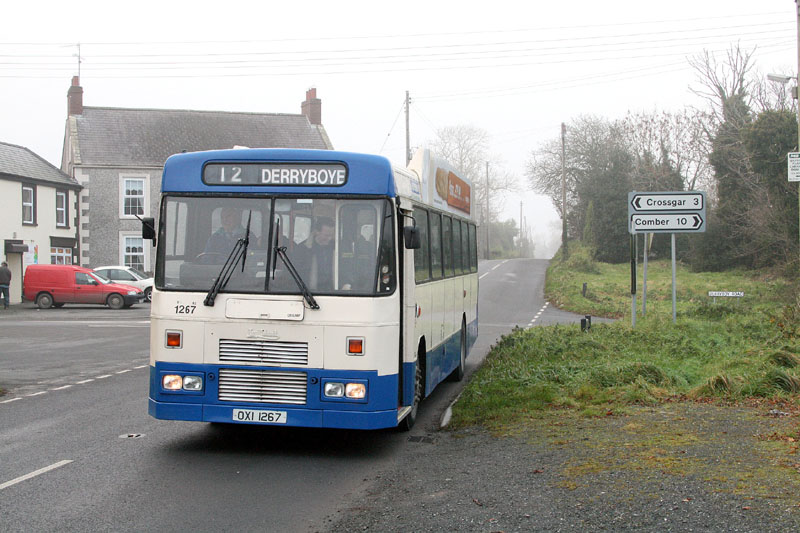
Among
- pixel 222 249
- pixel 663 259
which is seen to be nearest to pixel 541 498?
pixel 222 249

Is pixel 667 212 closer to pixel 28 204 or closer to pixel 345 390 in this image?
pixel 345 390

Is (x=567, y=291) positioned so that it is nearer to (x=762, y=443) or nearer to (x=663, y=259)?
(x=663, y=259)

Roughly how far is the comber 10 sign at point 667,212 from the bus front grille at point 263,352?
11265mm

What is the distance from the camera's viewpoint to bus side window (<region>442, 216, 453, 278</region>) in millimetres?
11913

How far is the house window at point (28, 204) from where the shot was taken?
1655 inches

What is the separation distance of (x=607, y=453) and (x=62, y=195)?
4350 centimetres

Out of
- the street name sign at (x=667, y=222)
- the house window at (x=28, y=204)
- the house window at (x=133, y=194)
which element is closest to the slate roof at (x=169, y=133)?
the house window at (x=133, y=194)

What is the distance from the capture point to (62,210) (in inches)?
1812

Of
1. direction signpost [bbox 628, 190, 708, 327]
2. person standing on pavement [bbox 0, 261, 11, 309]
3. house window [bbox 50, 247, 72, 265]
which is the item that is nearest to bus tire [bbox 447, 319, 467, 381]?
direction signpost [bbox 628, 190, 708, 327]

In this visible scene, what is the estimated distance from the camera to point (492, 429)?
9289mm

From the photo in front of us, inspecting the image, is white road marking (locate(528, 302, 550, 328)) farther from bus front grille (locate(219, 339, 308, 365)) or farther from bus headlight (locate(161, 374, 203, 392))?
bus headlight (locate(161, 374, 203, 392))

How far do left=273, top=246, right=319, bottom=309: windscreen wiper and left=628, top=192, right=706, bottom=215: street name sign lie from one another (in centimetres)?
1127

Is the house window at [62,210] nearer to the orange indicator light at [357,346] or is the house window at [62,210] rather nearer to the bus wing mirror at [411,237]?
the bus wing mirror at [411,237]

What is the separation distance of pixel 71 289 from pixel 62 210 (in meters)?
11.0
